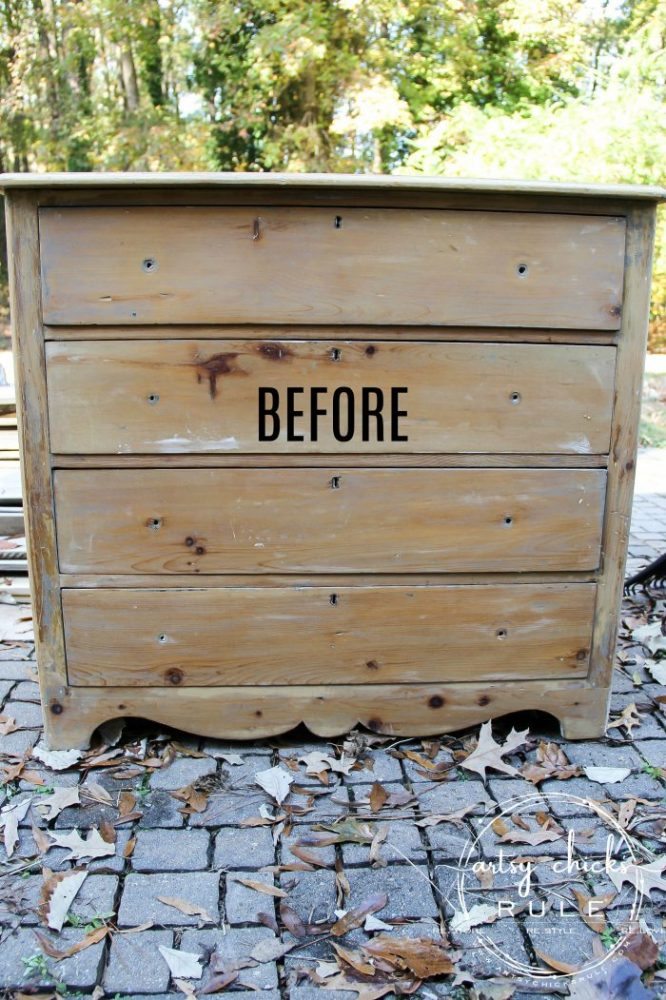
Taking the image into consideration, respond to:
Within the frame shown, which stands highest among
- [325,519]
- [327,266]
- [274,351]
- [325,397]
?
[327,266]

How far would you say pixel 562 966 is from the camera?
1.75 m

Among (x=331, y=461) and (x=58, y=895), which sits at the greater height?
(x=331, y=461)

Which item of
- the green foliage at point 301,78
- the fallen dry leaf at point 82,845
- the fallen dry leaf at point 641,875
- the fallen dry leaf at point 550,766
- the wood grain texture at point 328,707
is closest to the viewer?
the fallen dry leaf at point 641,875

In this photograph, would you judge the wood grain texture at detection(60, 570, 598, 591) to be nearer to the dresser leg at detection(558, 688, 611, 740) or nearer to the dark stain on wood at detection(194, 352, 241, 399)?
the dresser leg at detection(558, 688, 611, 740)

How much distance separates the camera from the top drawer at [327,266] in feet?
7.47

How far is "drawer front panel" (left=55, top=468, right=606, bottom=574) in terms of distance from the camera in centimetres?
242

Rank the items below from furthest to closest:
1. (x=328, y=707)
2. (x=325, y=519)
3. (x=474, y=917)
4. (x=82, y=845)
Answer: (x=328, y=707), (x=325, y=519), (x=82, y=845), (x=474, y=917)

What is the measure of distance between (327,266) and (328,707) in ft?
4.20

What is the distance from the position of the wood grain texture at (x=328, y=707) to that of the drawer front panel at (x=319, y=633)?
38mm

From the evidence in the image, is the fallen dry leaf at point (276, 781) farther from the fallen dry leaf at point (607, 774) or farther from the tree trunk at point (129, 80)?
the tree trunk at point (129, 80)

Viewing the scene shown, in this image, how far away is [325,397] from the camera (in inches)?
94.0

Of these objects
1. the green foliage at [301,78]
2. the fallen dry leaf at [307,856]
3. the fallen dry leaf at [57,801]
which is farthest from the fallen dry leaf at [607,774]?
the green foliage at [301,78]

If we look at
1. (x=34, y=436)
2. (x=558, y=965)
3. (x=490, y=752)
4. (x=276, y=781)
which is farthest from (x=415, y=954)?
(x=34, y=436)

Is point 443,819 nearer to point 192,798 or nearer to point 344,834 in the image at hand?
point 344,834
